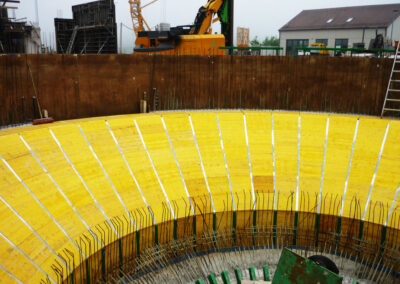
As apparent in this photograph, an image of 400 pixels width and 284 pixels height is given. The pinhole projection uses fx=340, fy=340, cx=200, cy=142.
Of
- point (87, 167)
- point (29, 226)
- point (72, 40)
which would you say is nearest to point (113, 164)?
point (87, 167)

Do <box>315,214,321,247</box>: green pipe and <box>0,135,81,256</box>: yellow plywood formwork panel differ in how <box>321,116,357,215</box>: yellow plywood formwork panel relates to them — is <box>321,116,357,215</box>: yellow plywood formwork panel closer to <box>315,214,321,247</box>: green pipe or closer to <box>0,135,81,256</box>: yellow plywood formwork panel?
<box>315,214,321,247</box>: green pipe

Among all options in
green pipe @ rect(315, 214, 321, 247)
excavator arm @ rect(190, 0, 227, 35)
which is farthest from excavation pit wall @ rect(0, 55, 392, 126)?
green pipe @ rect(315, 214, 321, 247)

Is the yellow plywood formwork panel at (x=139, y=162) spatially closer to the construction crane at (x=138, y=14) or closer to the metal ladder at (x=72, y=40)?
the metal ladder at (x=72, y=40)

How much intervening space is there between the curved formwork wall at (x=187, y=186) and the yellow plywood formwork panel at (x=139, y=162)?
41 mm

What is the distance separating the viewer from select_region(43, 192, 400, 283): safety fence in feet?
33.6

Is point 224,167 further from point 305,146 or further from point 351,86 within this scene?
point 351,86

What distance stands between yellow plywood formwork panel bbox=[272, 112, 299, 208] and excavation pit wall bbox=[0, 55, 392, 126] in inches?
65.8

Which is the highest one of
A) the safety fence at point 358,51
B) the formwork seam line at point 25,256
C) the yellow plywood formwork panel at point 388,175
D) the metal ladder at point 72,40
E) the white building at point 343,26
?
the white building at point 343,26

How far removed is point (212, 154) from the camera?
14.0 meters

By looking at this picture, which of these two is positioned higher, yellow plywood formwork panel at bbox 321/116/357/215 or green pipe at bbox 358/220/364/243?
yellow plywood formwork panel at bbox 321/116/357/215

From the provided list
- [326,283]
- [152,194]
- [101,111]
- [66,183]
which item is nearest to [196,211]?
[152,194]

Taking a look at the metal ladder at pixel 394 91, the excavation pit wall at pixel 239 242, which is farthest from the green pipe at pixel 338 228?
the metal ladder at pixel 394 91

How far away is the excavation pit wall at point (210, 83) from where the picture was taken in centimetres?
1447

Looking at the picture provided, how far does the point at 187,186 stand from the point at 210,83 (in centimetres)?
613
